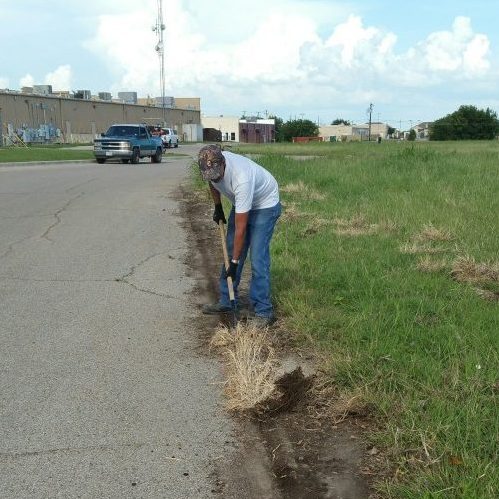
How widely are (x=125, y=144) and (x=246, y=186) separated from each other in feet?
88.0

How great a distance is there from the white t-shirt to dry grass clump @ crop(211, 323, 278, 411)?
1.03 metres

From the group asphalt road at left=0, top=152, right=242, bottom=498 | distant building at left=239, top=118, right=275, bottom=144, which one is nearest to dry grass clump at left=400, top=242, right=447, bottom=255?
asphalt road at left=0, top=152, right=242, bottom=498

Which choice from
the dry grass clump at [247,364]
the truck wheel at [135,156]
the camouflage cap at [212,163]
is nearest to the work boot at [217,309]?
the dry grass clump at [247,364]

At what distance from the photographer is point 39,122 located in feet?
206

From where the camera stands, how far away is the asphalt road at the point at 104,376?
321cm

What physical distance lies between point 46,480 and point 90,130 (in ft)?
245

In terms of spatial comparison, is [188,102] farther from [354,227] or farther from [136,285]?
[136,285]

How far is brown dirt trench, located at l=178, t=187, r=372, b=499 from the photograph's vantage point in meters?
3.05

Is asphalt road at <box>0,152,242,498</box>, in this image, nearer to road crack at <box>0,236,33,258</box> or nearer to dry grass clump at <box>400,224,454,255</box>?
road crack at <box>0,236,33,258</box>

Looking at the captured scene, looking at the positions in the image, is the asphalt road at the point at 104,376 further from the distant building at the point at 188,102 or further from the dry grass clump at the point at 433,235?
the distant building at the point at 188,102

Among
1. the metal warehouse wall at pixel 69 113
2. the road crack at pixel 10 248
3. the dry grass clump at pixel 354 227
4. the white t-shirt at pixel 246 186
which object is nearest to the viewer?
the white t-shirt at pixel 246 186

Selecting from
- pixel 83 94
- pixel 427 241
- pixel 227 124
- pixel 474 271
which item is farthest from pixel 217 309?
pixel 227 124

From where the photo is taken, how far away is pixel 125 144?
3070 cm

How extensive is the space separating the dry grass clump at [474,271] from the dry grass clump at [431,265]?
0.14 metres
